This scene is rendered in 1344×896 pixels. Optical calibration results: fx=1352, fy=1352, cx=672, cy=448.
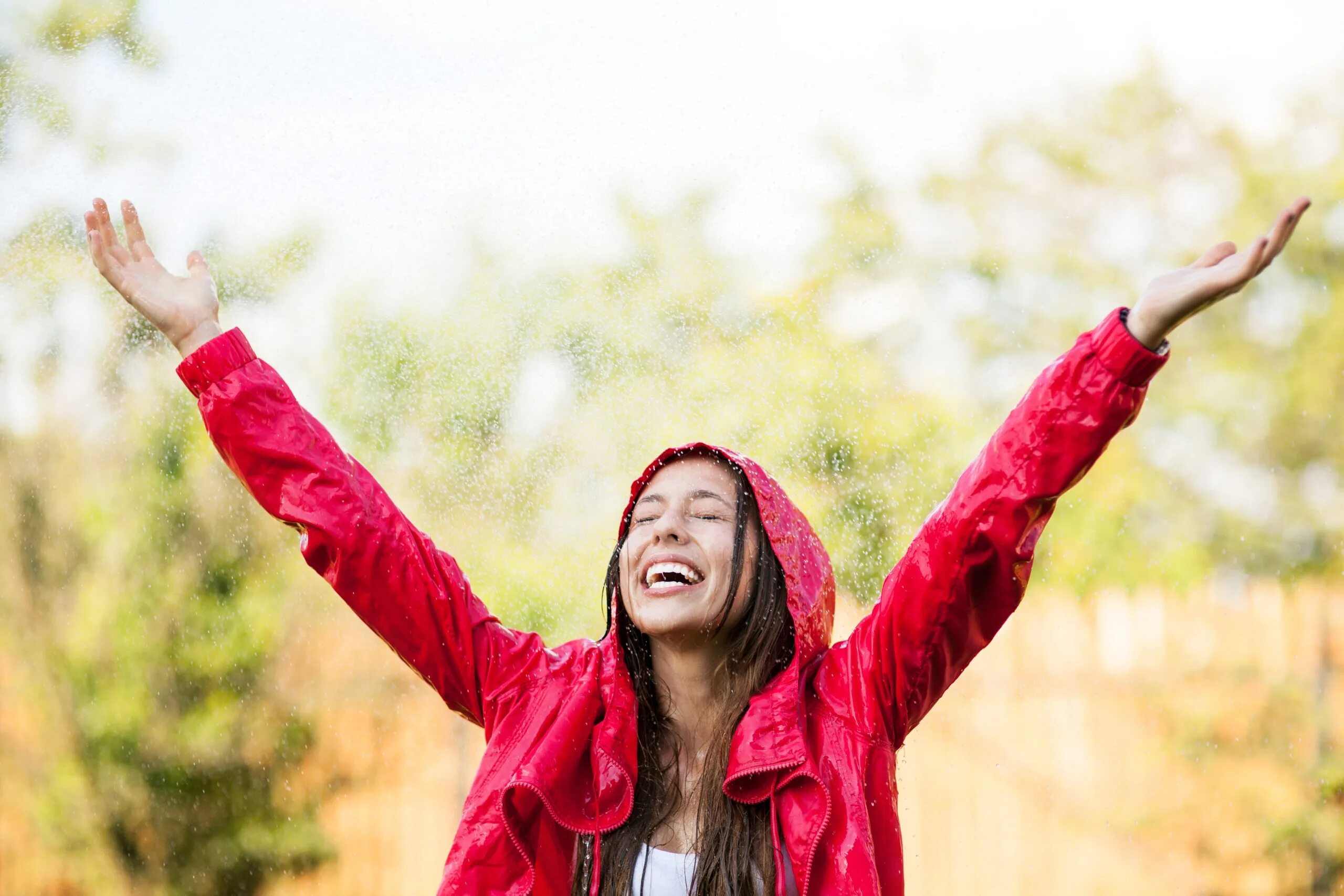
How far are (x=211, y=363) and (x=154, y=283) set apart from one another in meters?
0.22

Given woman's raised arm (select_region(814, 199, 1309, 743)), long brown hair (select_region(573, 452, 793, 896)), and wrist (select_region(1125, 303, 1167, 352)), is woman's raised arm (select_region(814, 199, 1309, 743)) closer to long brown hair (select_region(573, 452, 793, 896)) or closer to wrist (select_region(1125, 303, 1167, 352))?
wrist (select_region(1125, 303, 1167, 352))

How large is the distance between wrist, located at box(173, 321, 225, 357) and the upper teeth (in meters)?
0.81

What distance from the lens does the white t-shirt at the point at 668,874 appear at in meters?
2.06

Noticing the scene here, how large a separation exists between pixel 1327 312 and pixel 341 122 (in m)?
4.26

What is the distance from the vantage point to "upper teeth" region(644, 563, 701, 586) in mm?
2229

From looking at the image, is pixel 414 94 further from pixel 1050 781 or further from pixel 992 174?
pixel 1050 781

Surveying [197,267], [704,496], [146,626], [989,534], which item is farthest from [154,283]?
[146,626]

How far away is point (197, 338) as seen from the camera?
7.22ft

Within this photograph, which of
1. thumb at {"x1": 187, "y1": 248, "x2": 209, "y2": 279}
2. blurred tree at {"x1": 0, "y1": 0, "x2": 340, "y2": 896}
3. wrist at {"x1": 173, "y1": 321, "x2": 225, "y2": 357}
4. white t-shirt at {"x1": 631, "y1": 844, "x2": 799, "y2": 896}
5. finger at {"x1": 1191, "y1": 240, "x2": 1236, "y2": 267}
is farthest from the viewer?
blurred tree at {"x1": 0, "y1": 0, "x2": 340, "y2": 896}

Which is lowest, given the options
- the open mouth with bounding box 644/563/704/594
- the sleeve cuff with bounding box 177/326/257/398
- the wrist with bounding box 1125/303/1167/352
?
the open mouth with bounding box 644/563/704/594

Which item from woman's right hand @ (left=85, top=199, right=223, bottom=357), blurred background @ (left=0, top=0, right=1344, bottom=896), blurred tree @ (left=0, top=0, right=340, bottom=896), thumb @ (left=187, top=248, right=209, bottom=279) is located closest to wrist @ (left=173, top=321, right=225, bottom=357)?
woman's right hand @ (left=85, top=199, right=223, bottom=357)

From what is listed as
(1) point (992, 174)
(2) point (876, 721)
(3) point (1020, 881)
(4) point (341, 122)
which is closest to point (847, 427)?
(1) point (992, 174)

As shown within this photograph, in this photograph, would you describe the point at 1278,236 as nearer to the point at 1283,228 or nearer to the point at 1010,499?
the point at 1283,228

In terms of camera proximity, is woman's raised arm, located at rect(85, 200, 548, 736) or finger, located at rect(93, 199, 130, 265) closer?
woman's raised arm, located at rect(85, 200, 548, 736)
